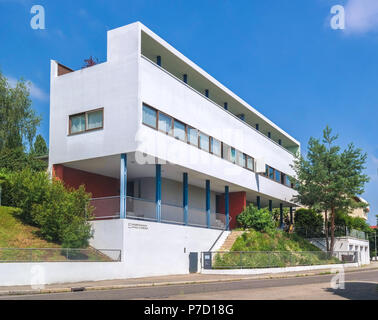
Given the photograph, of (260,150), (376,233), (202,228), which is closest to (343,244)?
(260,150)

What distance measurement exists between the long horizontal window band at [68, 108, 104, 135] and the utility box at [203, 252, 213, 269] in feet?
31.1

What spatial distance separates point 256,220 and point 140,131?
14304 millimetres

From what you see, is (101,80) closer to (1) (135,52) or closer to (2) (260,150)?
(1) (135,52)

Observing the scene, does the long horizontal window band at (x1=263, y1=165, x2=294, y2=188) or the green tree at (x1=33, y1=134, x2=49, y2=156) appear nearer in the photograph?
the long horizontal window band at (x1=263, y1=165, x2=294, y2=188)

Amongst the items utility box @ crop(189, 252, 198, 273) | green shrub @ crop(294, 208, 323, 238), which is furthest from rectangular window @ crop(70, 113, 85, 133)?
green shrub @ crop(294, 208, 323, 238)

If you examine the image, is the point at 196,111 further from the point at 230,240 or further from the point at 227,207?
the point at 230,240

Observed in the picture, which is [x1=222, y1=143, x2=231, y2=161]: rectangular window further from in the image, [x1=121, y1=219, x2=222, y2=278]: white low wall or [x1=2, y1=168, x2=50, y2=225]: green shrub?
[x1=2, y1=168, x2=50, y2=225]: green shrub

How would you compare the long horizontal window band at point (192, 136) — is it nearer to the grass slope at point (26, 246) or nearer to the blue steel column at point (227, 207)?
the blue steel column at point (227, 207)

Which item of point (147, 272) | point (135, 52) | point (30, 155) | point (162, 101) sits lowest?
point (147, 272)

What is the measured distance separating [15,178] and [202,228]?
1196cm

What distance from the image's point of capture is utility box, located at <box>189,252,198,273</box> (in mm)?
29125

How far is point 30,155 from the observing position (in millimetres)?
33875

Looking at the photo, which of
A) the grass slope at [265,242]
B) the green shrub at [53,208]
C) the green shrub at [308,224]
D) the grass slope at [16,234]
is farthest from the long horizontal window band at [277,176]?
the grass slope at [16,234]
